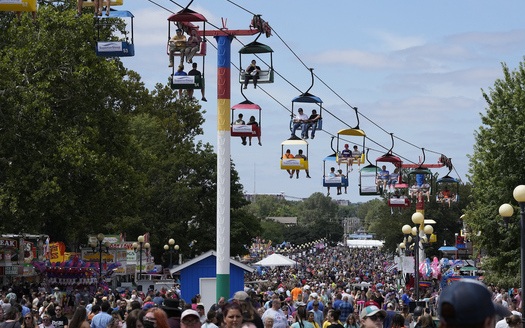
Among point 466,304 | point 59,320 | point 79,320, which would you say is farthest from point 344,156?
point 466,304

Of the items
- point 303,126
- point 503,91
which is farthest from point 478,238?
point 303,126

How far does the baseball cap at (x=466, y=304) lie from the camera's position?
3.25 m

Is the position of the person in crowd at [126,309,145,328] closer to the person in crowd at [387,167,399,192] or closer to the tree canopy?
the tree canopy

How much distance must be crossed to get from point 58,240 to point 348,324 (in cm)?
3326

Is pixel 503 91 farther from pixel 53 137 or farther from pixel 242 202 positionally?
pixel 242 202

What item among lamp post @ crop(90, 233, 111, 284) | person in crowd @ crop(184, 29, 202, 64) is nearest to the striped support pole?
person in crowd @ crop(184, 29, 202, 64)

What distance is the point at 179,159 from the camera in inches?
2517

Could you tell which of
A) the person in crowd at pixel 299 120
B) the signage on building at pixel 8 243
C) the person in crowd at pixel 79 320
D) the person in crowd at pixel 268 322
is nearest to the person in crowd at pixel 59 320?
the person in crowd at pixel 268 322

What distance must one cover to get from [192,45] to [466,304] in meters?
17.3

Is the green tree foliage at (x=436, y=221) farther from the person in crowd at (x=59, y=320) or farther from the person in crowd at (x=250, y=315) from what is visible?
the person in crowd at (x=250, y=315)

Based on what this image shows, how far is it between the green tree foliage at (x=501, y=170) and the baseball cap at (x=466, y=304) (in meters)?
35.0

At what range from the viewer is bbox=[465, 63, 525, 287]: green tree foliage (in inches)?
1484

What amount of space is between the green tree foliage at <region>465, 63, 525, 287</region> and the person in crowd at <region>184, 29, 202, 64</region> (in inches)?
820

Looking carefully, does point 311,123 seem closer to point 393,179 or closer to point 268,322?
point 393,179
